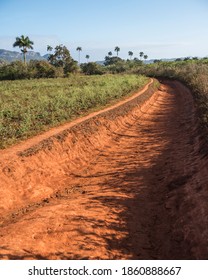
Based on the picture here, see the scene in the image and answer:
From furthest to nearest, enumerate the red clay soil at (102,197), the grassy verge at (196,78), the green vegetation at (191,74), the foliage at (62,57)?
1. the foliage at (62,57)
2. the green vegetation at (191,74)
3. the grassy verge at (196,78)
4. the red clay soil at (102,197)

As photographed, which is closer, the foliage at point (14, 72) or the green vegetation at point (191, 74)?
the green vegetation at point (191, 74)

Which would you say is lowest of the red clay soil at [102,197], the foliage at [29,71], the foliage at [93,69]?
the red clay soil at [102,197]

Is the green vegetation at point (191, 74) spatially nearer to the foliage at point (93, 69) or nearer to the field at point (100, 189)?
the field at point (100, 189)

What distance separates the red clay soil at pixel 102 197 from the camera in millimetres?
5879

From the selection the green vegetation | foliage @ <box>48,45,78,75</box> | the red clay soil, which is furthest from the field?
foliage @ <box>48,45,78,75</box>

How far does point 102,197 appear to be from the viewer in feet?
26.0

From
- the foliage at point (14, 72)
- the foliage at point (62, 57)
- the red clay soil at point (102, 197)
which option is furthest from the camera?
the foliage at point (62, 57)

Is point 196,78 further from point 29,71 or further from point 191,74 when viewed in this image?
point 29,71

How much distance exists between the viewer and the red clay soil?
231 inches

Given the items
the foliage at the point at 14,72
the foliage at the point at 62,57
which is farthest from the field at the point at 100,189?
the foliage at the point at 62,57

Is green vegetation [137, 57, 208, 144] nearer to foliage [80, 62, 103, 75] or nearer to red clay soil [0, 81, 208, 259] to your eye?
red clay soil [0, 81, 208, 259]

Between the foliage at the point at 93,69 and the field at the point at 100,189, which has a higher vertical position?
the foliage at the point at 93,69

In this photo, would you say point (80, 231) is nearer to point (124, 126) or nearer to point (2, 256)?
point (2, 256)

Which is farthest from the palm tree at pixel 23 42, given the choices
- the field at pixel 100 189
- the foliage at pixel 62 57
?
the field at pixel 100 189
